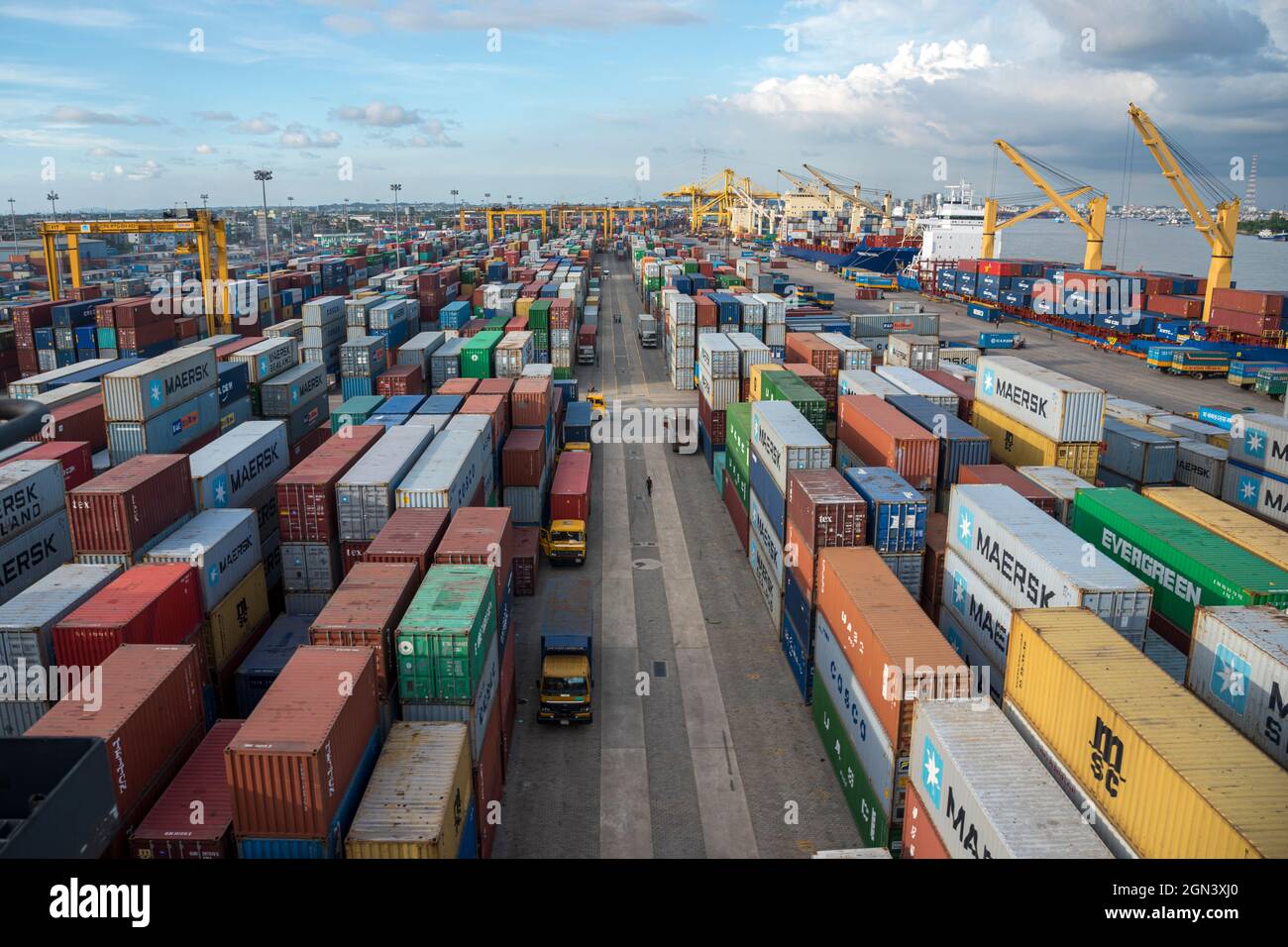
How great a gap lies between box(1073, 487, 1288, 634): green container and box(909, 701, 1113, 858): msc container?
8040 mm

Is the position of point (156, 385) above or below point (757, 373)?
above

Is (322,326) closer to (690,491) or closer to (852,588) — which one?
(690,491)

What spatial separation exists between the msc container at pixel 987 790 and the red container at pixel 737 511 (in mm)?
19001

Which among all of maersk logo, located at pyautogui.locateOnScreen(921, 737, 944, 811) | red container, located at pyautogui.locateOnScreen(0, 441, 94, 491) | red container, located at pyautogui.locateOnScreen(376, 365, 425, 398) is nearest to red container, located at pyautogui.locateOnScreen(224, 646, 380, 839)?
maersk logo, located at pyautogui.locateOnScreen(921, 737, 944, 811)

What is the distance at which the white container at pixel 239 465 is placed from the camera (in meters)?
25.8

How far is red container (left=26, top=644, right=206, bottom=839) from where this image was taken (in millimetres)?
14945

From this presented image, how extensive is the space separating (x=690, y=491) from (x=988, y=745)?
29.4 metres

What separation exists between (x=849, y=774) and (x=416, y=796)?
1087 cm

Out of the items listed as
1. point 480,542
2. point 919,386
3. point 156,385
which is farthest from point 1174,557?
point 156,385

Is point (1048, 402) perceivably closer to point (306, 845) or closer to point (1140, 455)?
point (1140, 455)

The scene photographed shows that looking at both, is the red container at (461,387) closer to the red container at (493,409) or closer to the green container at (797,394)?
the red container at (493,409)

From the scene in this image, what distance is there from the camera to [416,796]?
14844 mm

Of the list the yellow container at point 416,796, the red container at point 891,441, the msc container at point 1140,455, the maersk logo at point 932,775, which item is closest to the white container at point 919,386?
the red container at point 891,441
